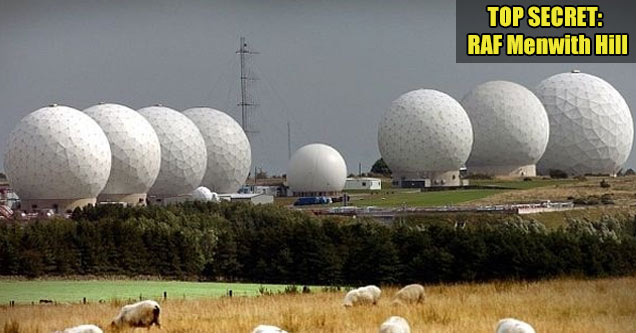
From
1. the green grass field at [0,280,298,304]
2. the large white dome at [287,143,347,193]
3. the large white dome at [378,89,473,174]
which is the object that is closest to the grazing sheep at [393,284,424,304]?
the green grass field at [0,280,298,304]

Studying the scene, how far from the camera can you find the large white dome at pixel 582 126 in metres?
73.7

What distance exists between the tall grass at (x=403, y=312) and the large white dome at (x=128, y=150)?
120 ft

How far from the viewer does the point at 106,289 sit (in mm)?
21812

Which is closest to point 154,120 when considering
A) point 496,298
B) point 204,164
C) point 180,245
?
point 204,164

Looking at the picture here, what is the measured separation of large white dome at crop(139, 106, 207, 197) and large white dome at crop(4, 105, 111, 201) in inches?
399

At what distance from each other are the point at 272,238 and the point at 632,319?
14456 millimetres

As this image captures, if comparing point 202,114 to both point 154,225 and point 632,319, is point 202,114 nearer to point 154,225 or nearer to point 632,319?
point 154,225

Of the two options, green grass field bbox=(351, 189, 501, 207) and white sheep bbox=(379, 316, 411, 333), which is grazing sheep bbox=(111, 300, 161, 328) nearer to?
white sheep bbox=(379, 316, 411, 333)

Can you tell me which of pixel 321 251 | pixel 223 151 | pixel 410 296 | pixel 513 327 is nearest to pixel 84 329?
pixel 513 327

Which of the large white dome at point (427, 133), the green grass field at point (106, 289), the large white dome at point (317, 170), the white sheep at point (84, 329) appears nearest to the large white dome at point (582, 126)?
the large white dome at point (427, 133)

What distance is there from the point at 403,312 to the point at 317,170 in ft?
174

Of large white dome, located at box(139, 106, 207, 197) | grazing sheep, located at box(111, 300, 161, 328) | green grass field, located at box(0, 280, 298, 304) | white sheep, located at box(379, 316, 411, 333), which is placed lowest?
green grass field, located at box(0, 280, 298, 304)

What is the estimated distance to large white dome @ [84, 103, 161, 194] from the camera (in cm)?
5369

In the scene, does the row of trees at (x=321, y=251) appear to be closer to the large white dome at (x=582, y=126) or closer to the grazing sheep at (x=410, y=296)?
the grazing sheep at (x=410, y=296)
